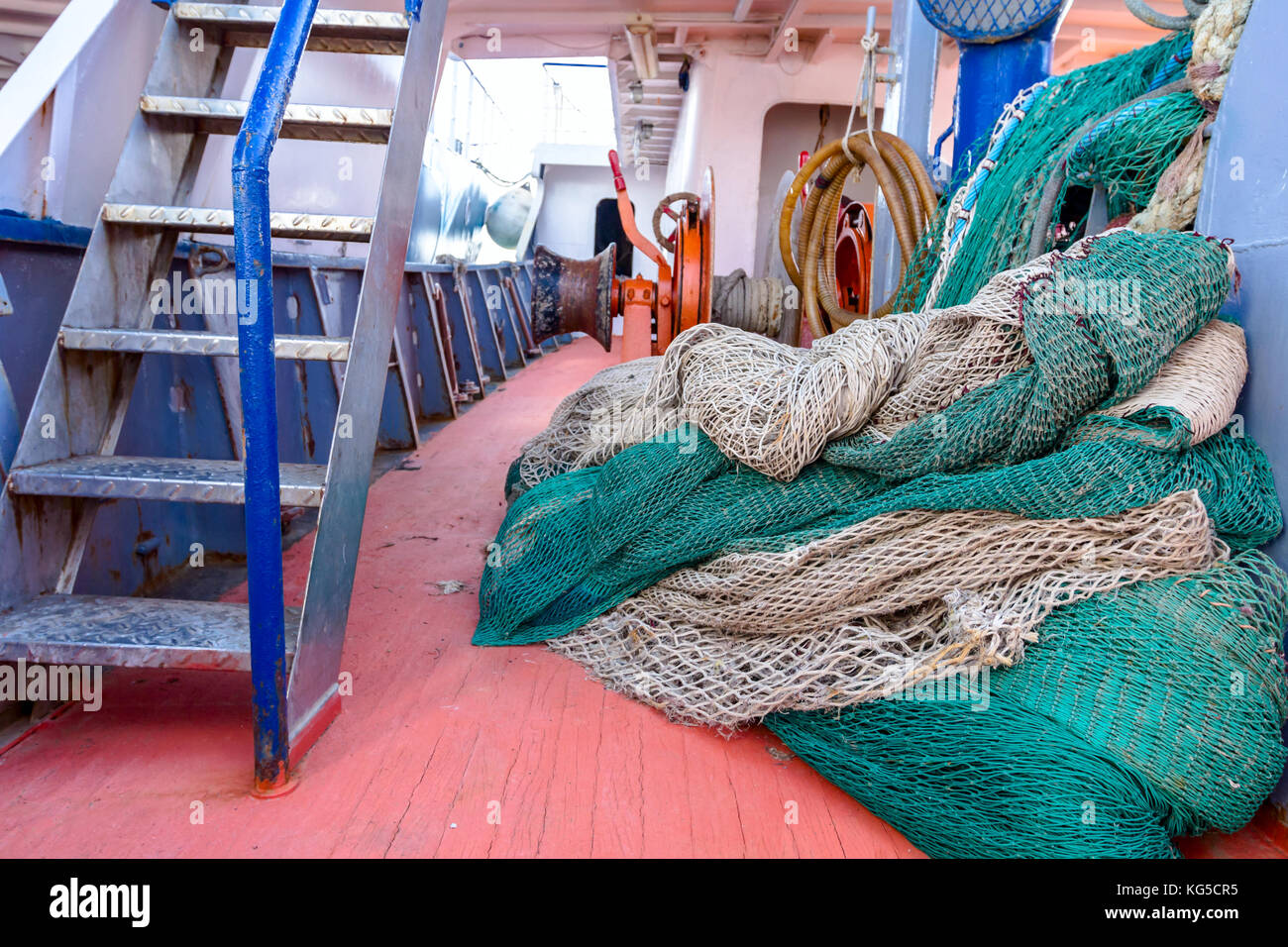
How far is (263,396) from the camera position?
161 cm

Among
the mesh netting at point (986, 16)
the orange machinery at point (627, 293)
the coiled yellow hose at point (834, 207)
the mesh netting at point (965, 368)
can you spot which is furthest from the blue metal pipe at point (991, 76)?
the mesh netting at point (965, 368)

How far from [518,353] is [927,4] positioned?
7.27m

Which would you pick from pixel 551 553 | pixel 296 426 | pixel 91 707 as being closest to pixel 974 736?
pixel 551 553

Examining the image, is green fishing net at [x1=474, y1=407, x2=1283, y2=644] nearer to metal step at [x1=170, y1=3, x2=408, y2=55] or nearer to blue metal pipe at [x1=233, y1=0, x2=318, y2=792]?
blue metal pipe at [x1=233, y1=0, x2=318, y2=792]

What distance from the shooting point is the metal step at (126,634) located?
1729 mm

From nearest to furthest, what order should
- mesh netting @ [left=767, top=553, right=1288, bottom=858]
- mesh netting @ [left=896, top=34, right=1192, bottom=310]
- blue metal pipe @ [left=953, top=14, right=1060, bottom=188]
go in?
1. mesh netting @ [left=767, top=553, right=1288, bottom=858]
2. mesh netting @ [left=896, top=34, right=1192, bottom=310]
3. blue metal pipe @ [left=953, top=14, right=1060, bottom=188]

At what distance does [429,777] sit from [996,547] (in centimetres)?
132

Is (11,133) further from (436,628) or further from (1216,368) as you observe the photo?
(1216,368)

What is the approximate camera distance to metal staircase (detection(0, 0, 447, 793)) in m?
1.64

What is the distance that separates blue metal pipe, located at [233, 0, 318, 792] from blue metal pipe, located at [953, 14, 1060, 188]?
2629mm

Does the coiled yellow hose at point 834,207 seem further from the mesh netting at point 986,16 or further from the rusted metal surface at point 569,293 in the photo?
the rusted metal surface at point 569,293

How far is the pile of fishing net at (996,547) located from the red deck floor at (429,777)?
11 centimetres

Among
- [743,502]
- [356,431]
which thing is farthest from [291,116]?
[743,502]

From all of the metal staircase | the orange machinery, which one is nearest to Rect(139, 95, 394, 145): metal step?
the metal staircase
